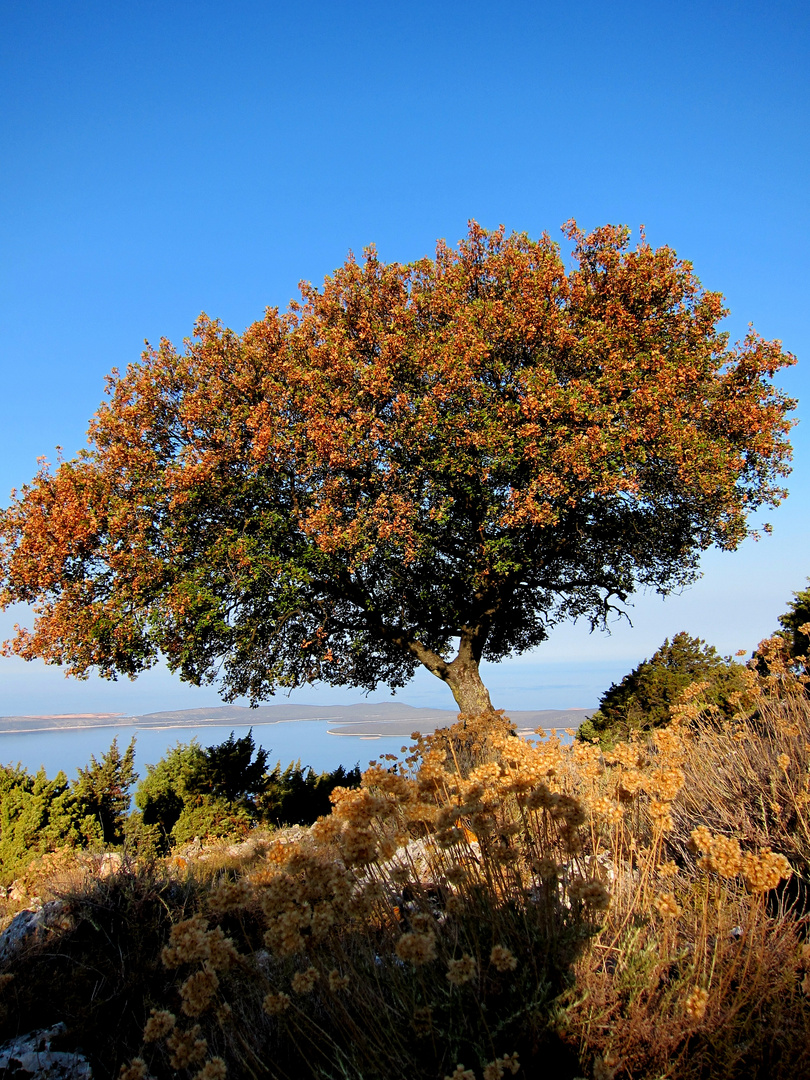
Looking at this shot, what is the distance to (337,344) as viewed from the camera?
1335 centimetres

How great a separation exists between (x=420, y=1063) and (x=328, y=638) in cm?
1230

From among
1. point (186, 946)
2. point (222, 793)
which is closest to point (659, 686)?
point (222, 793)

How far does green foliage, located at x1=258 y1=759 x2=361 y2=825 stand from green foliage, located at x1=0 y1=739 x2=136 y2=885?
2.60m

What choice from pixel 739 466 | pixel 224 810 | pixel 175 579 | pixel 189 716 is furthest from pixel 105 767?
pixel 189 716

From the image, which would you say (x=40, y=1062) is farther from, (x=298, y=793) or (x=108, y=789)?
(x=298, y=793)

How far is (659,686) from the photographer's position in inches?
485

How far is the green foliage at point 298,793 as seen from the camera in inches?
478

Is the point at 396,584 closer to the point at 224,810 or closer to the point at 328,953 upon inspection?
the point at 224,810

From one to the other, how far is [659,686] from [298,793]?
7.49m

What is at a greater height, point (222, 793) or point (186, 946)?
point (186, 946)

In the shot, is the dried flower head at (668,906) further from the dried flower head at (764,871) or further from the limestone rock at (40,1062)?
the limestone rock at (40,1062)

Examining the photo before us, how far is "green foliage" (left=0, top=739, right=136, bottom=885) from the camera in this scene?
398 inches

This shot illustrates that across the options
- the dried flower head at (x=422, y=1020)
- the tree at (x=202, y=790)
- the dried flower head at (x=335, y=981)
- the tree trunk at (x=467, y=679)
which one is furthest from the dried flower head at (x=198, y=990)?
the tree trunk at (x=467, y=679)

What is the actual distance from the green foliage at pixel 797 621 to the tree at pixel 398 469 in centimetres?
186
